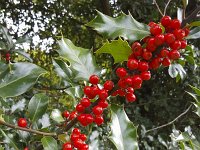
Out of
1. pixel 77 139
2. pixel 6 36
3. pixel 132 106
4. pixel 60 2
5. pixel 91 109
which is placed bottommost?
pixel 132 106

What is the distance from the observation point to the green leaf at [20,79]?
3.29 ft

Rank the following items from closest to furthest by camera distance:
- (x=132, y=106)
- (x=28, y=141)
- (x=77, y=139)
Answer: (x=77, y=139)
(x=28, y=141)
(x=132, y=106)

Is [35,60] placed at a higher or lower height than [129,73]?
lower

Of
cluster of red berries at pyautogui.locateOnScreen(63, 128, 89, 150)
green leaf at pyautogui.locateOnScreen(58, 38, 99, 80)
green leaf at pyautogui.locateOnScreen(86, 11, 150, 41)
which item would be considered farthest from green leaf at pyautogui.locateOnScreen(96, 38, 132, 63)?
cluster of red berries at pyautogui.locateOnScreen(63, 128, 89, 150)

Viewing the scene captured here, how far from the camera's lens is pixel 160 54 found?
0.99m

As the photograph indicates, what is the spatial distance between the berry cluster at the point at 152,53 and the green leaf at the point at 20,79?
0.80 ft

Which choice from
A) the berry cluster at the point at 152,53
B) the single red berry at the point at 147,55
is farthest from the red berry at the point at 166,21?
the single red berry at the point at 147,55

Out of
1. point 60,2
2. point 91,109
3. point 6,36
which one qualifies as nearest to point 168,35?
point 91,109

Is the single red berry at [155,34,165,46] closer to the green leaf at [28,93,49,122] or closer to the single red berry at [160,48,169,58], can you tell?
the single red berry at [160,48,169,58]

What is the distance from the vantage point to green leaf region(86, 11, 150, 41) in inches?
41.8

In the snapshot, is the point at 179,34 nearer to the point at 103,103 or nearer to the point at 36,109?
the point at 103,103

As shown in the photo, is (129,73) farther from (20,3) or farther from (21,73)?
(20,3)

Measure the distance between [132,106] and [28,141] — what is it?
2475 mm

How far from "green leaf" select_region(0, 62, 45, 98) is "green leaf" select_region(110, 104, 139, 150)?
260 millimetres
